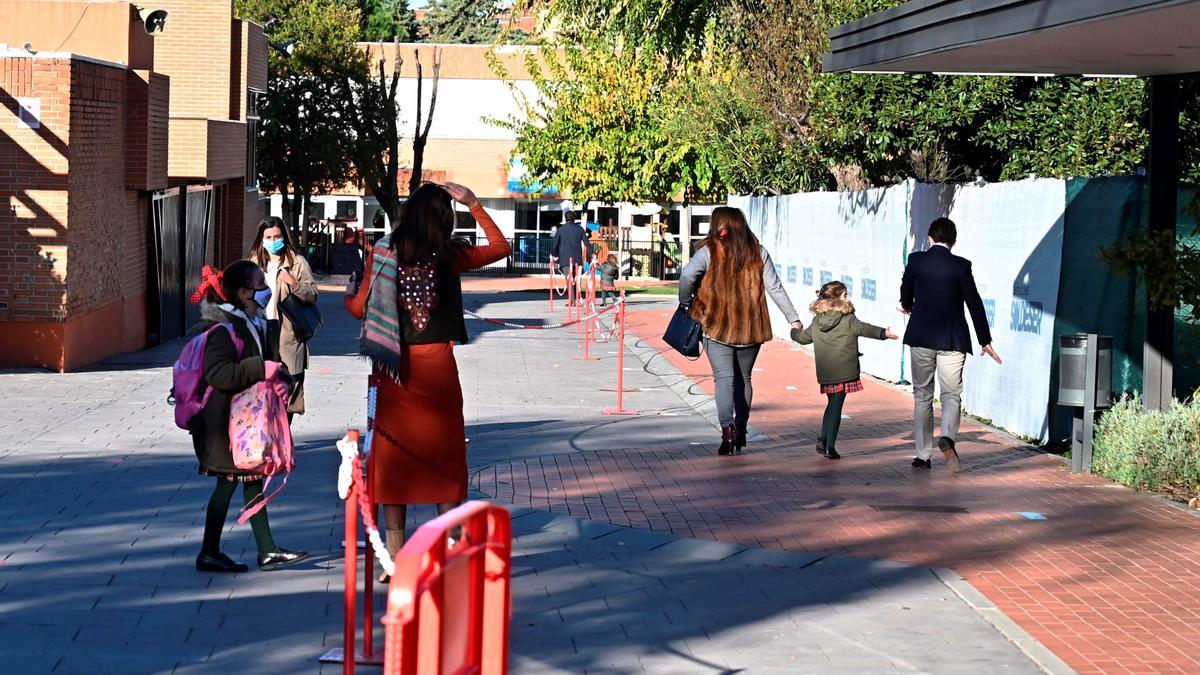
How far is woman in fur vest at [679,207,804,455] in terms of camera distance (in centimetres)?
1158

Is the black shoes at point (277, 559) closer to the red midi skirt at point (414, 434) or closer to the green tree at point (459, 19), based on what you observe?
the red midi skirt at point (414, 434)

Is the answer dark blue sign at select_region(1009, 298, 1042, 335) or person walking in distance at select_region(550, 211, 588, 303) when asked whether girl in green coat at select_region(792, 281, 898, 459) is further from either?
person walking in distance at select_region(550, 211, 588, 303)

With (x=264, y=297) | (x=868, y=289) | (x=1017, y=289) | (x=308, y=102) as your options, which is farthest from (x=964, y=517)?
(x=308, y=102)

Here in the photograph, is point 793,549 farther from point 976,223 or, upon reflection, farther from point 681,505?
point 976,223

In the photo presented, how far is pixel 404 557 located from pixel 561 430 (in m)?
9.90

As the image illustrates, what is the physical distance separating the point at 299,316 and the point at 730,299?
122 inches

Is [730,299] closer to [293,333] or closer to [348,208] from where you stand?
[293,333]

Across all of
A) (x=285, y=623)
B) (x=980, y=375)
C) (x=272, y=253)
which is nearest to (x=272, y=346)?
(x=285, y=623)

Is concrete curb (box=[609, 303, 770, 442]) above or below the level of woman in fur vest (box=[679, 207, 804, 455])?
below

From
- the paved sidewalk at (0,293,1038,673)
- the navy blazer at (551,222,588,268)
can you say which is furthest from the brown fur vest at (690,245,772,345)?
the navy blazer at (551,222,588,268)

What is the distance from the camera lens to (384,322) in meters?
6.90

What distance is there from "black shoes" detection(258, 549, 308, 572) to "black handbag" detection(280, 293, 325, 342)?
3177mm

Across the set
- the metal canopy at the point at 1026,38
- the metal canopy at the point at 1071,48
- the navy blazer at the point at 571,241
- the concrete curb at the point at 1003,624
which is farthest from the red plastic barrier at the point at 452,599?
the navy blazer at the point at 571,241

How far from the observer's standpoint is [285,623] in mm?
6977
